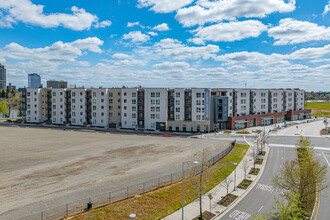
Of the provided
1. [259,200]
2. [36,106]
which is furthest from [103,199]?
[36,106]

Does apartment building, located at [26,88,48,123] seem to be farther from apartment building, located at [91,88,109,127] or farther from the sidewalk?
the sidewalk

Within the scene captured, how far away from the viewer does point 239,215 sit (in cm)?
2306

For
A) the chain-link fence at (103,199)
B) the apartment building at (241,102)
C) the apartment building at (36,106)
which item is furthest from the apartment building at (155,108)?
the apartment building at (36,106)

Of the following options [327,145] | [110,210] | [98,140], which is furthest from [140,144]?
[327,145]

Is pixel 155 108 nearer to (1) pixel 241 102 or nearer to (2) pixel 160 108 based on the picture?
(2) pixel 160 108

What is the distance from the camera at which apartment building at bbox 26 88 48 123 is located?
9794cm

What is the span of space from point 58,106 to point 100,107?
22.5 metres

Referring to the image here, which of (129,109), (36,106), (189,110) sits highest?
(36,106)

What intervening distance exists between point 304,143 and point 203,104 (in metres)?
45.3

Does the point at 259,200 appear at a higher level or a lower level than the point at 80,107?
lower

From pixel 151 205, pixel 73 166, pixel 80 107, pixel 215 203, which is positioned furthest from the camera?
pixel 80 107

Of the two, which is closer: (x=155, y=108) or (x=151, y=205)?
(x=151, y=205)

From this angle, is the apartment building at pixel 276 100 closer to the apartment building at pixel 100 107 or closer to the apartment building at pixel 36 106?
Answer: the apartment building at pixel 100 107

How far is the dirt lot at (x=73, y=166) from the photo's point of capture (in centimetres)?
2530
